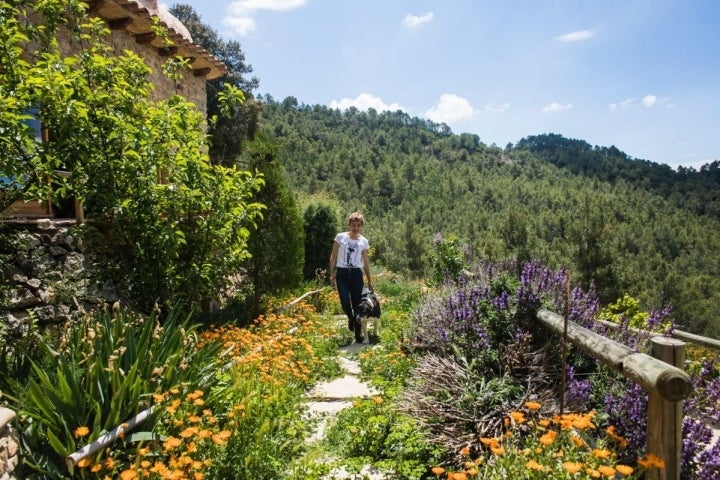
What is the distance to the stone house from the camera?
5.86 meters

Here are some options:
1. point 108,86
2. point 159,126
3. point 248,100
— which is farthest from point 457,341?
point 248,100

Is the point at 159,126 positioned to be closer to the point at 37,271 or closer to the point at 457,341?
the point at 37,271

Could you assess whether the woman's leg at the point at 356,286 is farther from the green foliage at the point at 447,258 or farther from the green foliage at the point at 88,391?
the green foliage at the point at 447,258

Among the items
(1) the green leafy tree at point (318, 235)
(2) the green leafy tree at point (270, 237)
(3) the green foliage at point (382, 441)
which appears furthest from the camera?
(1) the green leafy tree at point (318, 235)

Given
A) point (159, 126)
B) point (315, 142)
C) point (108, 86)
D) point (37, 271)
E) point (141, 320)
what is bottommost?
point (141, 320)

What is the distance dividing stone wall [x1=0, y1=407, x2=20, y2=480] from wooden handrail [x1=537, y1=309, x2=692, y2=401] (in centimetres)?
309

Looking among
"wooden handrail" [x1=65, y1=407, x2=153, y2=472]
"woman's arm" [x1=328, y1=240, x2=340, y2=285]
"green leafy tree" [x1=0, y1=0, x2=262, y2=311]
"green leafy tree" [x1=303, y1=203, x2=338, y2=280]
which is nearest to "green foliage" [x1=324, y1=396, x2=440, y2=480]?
"wooden handrail" [x1=65, y1=407, x2=153, y2=472]

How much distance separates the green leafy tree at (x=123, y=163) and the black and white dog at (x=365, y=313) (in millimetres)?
2086

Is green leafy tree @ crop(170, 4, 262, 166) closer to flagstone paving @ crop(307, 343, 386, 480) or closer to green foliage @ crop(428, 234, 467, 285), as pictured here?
green foliage @ crop(428, 234, 467, 285)

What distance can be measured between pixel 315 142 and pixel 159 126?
55.2 m

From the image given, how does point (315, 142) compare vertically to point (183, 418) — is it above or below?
above

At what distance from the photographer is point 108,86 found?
375cm

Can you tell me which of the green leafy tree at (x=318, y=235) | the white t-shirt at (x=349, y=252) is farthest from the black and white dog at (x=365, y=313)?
the green leafy tree at (x=318, y=235)

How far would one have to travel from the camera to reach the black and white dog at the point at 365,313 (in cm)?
604
